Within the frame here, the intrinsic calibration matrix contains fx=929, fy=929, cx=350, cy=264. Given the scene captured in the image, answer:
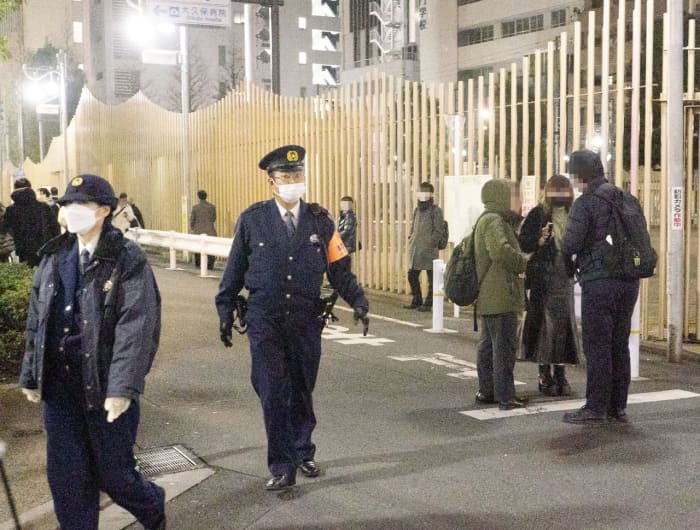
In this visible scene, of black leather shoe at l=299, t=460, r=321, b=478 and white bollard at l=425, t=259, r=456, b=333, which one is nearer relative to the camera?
black leather shoe at l=299, t=460, r=321, b=478

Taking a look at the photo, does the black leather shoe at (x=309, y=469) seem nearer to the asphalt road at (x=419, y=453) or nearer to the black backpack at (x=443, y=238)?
the asphalt road at (x=419, y=453)

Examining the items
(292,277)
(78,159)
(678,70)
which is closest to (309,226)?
(292,277)

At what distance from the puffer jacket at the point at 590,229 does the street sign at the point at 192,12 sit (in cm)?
1287

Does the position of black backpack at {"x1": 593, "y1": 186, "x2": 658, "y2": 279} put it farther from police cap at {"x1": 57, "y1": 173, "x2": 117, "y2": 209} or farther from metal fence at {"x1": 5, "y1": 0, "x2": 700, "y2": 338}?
police cap at {"x1": 57, "y1": 173, "x2": 117, "y2": 209}

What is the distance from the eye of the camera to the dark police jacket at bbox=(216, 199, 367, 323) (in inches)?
212

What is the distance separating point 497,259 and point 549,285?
0.83 meters

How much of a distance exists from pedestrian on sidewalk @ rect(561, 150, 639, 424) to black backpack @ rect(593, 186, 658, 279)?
28 millimetres

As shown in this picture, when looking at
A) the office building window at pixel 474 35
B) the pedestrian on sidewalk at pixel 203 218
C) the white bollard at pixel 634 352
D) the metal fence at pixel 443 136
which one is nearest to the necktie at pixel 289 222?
the white bollard at pixel 634 352

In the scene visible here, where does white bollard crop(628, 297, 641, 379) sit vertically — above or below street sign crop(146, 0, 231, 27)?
below

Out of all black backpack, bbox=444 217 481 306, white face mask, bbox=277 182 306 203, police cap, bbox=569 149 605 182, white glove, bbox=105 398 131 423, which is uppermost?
police cap, bbox=569 149 605 182

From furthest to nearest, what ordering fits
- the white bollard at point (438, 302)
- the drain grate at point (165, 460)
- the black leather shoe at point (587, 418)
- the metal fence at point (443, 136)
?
the white bollard at point (438, 302)
the metal fence at point (443, 136)
the black leather shoe at point (587, 418)
the drain grate at point (165, 460)

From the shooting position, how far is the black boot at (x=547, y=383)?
788 cm

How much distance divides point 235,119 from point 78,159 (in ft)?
48.5

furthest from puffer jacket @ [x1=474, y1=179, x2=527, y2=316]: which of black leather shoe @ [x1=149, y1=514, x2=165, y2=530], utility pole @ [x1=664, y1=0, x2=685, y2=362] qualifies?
black leather shoe @ [x1=149, y1=514, x2=165, y2=530]
